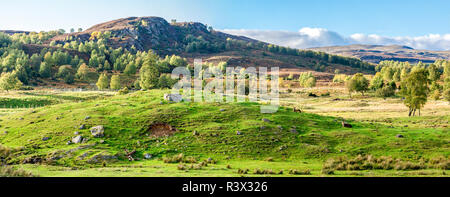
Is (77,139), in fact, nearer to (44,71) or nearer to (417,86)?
(417,86)

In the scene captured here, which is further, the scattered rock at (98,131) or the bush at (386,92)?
the bush at (386,92)

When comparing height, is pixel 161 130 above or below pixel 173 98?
below

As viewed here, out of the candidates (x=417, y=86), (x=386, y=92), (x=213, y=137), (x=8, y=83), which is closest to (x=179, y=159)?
(x=213, y=137)

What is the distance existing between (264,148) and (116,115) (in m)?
21.1

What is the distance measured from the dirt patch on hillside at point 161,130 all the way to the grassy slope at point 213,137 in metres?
0.71

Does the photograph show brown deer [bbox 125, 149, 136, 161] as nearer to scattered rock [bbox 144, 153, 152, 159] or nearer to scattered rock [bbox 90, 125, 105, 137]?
scattered rock [bbox 144, 153, 152, 159]

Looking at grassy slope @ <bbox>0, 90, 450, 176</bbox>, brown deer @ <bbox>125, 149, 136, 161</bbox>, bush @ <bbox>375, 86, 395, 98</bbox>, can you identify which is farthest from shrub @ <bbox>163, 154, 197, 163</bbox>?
bush @ <bbox>375, 86, 395, 98</bbox>

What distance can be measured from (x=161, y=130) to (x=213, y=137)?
6.74 m

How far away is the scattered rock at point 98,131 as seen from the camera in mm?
33781

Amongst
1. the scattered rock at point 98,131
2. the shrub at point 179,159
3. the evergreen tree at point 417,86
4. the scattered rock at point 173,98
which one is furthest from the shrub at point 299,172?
the evergreen tree at point 417,86

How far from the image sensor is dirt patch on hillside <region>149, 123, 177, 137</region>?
35656 millimetres

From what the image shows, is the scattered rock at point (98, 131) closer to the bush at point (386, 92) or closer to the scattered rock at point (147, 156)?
the scattered rock at point (147, 156)

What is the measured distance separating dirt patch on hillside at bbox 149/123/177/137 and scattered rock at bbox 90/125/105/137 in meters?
5.42

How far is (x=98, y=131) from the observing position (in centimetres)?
3412
